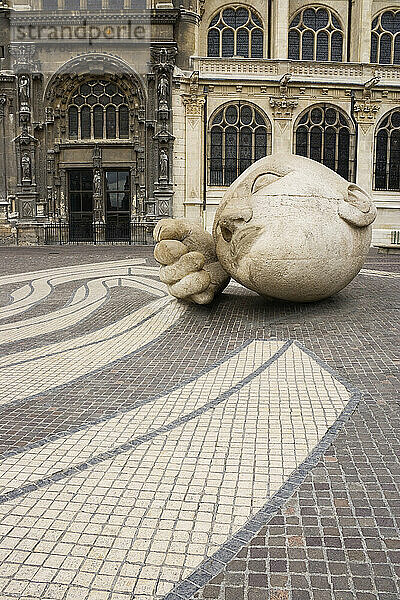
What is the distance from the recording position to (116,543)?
3.32 metres

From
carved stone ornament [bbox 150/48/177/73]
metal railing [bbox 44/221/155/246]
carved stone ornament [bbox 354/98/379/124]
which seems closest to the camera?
carved stone ornament [bbox 150/48/177/73]

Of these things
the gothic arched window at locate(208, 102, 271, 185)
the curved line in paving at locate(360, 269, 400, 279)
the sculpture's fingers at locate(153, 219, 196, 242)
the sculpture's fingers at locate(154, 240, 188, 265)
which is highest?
the gothic arched window at locate(208, 102, 271, 185)

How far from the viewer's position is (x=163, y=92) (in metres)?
26.9

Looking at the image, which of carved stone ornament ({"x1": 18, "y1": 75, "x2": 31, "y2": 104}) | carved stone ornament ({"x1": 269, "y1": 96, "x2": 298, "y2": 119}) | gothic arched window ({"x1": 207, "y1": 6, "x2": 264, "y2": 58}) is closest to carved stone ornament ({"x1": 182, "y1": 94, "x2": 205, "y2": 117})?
gothic arched window ({"x1": 207, "y1": 6, "x2": 264, "y2": 58})

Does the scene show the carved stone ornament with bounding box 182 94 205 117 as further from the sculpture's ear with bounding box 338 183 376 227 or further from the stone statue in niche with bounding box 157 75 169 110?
the sculpture's ear with bounding box 338 183 376 227

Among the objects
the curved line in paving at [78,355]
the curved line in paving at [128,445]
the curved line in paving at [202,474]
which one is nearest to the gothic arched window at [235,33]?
the curved line in paving at [78,355]

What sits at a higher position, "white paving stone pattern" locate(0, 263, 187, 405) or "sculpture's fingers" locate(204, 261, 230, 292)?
"sculpture's fingers" locate(204, 261, 230, 292)

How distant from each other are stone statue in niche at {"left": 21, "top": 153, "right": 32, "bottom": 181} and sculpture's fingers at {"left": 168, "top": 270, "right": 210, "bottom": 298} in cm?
2042

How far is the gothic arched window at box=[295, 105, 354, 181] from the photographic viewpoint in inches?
1113

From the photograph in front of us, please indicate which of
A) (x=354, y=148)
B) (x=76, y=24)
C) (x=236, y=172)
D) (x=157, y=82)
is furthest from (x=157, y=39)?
(x=354, y=148)

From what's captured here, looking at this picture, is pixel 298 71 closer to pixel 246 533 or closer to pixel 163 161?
pixel 163 161

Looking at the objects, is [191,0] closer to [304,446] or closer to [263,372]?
[263,372]

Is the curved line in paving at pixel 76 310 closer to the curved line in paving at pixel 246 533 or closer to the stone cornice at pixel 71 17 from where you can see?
the curved line in paving at pixel 246 533

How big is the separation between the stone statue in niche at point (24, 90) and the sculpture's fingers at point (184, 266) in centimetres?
2106
